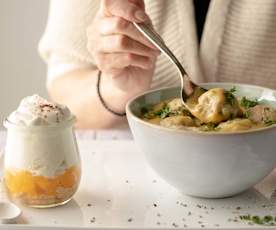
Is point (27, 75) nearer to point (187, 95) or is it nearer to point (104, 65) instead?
point (104, 65)

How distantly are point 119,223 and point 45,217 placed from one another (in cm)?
8

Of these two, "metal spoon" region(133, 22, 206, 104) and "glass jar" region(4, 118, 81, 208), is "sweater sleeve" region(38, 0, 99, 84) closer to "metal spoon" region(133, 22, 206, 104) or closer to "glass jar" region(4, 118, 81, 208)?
"metal spoon" region(133, 22, 206, 104)

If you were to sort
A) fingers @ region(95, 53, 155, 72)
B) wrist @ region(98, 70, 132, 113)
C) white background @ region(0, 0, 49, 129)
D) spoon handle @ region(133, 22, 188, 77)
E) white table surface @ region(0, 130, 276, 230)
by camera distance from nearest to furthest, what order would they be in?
1. white table surface @ region(0, 130, 276, 230)
2. spoon handle @ region(133, 22, 188, 77)
3. fingers @ region(95, 53, 155, 72)
4. wrist @ region(98, 70, 132, 113)
5. white background @ region(0, 0, 49, 129)

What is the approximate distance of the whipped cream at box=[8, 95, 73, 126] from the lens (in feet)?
2.34

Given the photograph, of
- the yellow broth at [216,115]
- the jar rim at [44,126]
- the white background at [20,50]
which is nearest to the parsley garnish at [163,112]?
the yellow broth at [216,115]

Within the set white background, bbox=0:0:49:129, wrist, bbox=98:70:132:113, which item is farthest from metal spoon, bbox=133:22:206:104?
white background, bbox=0:0:49:129

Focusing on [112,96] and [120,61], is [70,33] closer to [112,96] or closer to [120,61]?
[112,96]

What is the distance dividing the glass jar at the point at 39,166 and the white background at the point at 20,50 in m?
1.04

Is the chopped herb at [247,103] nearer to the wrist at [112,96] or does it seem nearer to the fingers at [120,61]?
the fingers at [120,61]

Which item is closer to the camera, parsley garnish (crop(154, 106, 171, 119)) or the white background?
parsley garnish (crop(154, 106, 171, 119))

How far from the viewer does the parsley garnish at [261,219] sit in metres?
0.68

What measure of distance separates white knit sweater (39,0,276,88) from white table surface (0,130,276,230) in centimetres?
46

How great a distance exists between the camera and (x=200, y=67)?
4.20 ft

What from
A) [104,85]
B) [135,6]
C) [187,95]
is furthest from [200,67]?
[187,95]
